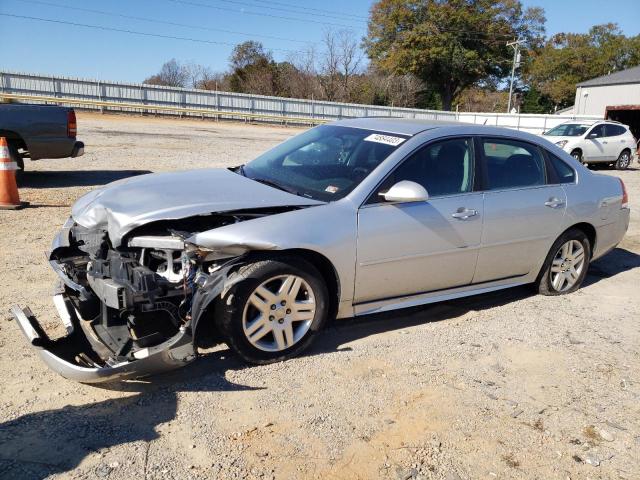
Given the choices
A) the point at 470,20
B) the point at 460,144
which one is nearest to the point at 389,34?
the point at 470,20

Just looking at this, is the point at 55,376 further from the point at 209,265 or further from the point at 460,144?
the point at 460,144

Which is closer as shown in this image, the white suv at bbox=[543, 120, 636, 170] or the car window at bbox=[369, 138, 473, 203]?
the car window at bbox=[369, 138, 473, 203]

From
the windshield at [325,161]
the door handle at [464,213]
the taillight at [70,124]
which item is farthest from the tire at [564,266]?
the taillight at [70,124]

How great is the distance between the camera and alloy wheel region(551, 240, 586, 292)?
5223 millimetres

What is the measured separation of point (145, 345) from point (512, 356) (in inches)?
103

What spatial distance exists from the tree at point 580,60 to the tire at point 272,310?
67.8 meters

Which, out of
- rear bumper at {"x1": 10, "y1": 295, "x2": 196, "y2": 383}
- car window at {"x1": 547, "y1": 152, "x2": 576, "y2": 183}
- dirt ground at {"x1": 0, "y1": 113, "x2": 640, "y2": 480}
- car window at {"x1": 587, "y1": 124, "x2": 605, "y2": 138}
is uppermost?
car window at {"x1": 587, "y1": 124, "x2": 605, "y2": 138}

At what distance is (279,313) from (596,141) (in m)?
17.2

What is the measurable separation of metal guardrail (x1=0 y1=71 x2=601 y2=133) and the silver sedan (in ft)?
76.7

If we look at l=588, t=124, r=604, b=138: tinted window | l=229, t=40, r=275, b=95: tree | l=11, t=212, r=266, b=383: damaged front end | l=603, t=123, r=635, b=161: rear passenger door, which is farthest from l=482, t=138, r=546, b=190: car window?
l=229, t=40, r=275, b=95: tree

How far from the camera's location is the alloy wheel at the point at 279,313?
347cm

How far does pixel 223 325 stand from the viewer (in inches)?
133

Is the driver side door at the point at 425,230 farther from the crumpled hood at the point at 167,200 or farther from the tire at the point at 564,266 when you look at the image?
the tire at the point at 564,266

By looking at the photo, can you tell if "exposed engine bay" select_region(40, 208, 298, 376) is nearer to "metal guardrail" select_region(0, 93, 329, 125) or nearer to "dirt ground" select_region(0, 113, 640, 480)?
"dirt ground" select_region(0, 113, 640, 480)
